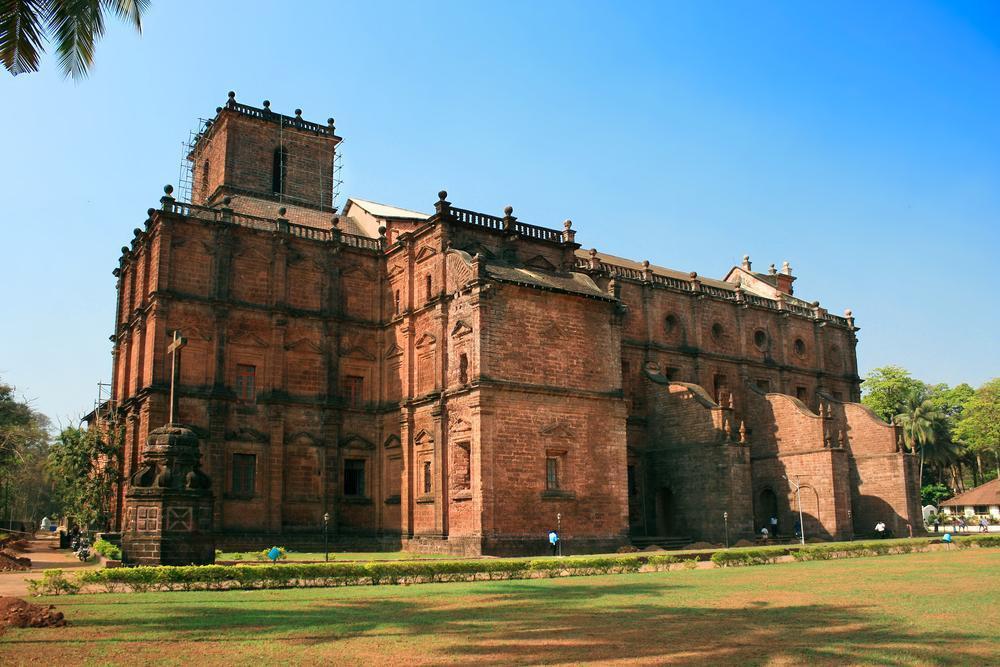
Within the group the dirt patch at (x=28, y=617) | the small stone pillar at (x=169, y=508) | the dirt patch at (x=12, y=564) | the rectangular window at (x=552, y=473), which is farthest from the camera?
the rectangular window at (x=552, y=473)

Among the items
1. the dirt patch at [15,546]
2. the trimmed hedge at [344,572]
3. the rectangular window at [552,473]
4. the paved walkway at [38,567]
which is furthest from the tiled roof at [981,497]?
the dirt patch at [15,546]

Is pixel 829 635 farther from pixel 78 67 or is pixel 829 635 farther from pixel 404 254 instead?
pixel 404 254

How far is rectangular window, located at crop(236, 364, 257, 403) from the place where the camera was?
34.3m

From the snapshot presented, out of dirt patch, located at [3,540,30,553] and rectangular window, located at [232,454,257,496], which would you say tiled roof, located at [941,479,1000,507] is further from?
dirt patch, located at [3,540,30,553]

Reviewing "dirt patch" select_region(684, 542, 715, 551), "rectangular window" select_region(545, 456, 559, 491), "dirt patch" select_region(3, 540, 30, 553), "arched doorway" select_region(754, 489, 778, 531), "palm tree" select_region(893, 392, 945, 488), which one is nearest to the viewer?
"rectangular window" select_region(545, 456, 559, 491)

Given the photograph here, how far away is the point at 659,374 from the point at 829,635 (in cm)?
3148

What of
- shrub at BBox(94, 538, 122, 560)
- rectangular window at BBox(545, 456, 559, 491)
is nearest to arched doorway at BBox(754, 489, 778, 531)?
rectangular window at BBox(545, 456, 559, 491)

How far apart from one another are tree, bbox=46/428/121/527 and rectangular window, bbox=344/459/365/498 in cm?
914

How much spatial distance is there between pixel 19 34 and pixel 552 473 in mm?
24035

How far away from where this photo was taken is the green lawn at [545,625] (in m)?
9.85

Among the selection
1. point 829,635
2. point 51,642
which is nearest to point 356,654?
point 51,642

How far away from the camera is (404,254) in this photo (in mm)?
37188

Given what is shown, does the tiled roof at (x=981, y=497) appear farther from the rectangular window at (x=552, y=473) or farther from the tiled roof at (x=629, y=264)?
the rectangular window at (x=552, y=473)

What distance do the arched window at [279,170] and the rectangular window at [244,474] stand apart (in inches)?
658
